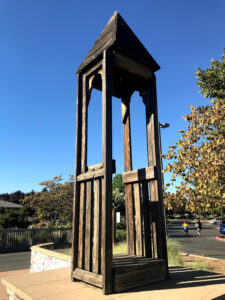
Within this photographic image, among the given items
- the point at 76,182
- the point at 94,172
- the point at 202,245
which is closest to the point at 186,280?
the point at 94,172

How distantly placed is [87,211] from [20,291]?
1438 mm

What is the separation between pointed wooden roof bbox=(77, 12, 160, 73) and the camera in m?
4.04

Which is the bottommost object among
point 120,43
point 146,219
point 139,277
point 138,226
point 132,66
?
point 139,277

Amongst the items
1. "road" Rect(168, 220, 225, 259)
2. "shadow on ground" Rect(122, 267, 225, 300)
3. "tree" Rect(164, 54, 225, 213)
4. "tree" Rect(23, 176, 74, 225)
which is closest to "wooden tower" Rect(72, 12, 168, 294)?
"shadow on ground" Rect(122, 267, 225, 300)

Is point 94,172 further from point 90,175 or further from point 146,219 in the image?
point 146,219

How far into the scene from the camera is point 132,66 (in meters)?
4.33

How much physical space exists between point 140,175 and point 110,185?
999 mm

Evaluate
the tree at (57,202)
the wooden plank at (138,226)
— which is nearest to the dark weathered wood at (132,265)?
the wooden plank at (138,226)

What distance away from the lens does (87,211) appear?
3.79 m

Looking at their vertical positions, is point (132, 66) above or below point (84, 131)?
above

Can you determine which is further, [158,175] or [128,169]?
[128,169]

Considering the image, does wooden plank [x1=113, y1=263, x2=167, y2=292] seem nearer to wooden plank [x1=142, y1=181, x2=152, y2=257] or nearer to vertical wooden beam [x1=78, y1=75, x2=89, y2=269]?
wooden plank [x1=142, y1=181, x2=152, y2=257]

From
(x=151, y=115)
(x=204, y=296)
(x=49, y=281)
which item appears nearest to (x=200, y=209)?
(x=151, y=115)

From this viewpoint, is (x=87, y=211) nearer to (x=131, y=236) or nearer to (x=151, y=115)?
(x=131, y=236)
